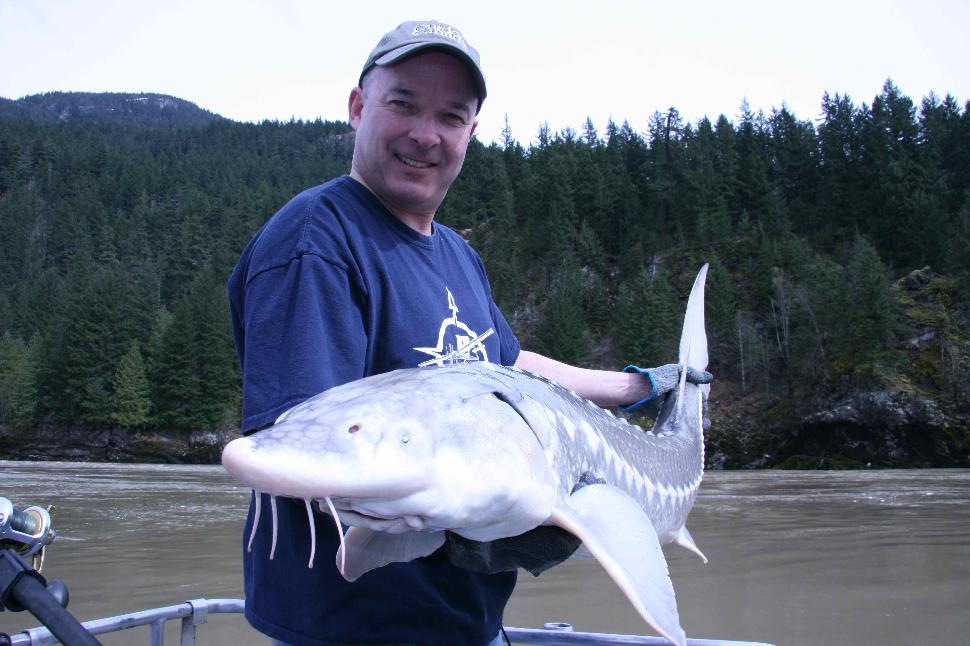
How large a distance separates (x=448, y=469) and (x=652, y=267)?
6294cm

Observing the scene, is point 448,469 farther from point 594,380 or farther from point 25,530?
point 594,380

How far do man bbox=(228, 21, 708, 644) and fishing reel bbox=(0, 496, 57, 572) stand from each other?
→ 0.57 meters

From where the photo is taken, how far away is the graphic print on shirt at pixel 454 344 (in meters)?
2.08

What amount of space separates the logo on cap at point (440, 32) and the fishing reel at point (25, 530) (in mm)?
1658

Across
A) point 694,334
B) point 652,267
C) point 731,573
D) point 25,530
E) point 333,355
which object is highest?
point 652,267

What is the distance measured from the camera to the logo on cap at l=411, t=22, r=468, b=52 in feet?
7.07

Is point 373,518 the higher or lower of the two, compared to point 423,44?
lower

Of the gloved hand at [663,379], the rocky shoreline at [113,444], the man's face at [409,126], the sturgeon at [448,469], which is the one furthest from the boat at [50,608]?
the rocky shoreline at [113,444]

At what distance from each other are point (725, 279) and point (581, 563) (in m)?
45.9

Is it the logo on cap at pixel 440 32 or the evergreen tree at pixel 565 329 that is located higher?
the evergreen tree at pixel 565 329

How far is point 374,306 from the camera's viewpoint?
1938 mm

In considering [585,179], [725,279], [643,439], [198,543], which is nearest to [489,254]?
[585,179]

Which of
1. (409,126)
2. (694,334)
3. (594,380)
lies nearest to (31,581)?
(409,126)

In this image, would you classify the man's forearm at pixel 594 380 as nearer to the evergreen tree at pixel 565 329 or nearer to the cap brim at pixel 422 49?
the cap brim at pixel 422 49
